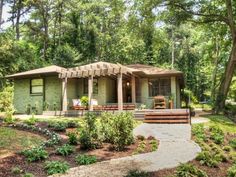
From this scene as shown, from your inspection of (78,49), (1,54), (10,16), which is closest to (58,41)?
(78,49)

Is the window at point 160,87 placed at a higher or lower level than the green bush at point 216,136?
higher

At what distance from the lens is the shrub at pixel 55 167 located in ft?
20.1

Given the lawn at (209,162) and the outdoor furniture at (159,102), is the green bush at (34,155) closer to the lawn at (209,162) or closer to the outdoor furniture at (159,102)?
the lawn at (209,162)

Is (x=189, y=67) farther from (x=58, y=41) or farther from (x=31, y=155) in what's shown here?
(x=31, y=155)

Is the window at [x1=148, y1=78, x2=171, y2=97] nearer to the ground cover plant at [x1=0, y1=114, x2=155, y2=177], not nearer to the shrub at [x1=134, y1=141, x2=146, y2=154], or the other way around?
the ground cover plant at [x1=0, y1=114, x2=155, y2=177]

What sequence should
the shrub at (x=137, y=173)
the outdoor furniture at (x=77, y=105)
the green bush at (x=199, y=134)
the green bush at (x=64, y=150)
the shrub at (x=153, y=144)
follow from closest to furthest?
1. the shrub at (x=137, y=173)
2. the green bush at (x=64, y=150)
3. the shrub at (x=153, y=144)
4. the green bush at (x=199, y=134)
5. the outdoor furniture at (x=77, y=105)

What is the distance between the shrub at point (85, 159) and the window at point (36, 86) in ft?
47.6

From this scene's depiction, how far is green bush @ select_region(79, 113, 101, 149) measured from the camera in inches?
329

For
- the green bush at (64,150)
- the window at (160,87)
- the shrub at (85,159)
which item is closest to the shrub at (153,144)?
the shrub at (85,159)

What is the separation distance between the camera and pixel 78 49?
34906 millimetres

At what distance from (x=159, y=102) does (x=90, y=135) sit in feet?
37.7

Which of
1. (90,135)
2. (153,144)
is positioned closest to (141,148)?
(153,144)

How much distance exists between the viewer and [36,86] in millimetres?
21188

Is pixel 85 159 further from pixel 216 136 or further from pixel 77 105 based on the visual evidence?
pixel 77 105
